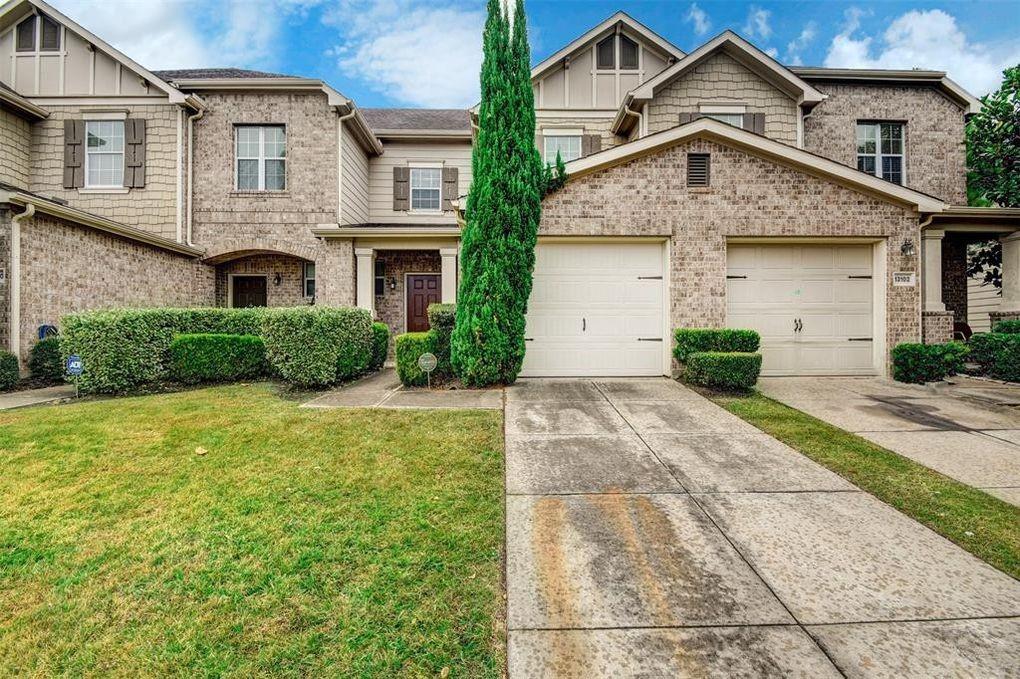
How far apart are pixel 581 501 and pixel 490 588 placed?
114 centimetres

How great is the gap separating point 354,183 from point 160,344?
23.1ft

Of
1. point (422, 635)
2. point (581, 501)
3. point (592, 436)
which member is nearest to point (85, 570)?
point (422, 635)

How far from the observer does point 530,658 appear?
1851mm

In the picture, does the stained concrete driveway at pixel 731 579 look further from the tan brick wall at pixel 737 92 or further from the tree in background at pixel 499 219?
the tan brick wall at pixel 737 92

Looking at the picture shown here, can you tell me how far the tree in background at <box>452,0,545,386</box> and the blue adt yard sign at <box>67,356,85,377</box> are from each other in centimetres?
551

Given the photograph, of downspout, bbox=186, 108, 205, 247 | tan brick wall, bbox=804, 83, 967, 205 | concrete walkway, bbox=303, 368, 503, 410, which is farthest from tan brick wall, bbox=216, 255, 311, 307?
tan brick wall, bbox=804, 83, 967, 205

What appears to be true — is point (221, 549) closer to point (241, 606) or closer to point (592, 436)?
point (241, 606)

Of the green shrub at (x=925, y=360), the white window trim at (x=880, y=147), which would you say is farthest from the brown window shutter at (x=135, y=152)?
the white window trim at (x=880, y=147)

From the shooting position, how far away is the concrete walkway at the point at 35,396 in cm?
632

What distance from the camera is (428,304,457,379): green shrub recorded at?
7.45 m

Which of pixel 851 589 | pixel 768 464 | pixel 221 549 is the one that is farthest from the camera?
pixel 768 464

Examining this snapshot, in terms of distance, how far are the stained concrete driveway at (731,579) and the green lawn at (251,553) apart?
32 centimetres

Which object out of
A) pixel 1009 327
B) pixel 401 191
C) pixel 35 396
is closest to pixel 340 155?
pixel 401 191

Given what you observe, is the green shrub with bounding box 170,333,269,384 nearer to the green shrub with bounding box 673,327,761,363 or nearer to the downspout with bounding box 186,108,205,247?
the downspout with bounding box 186,108,205,247
